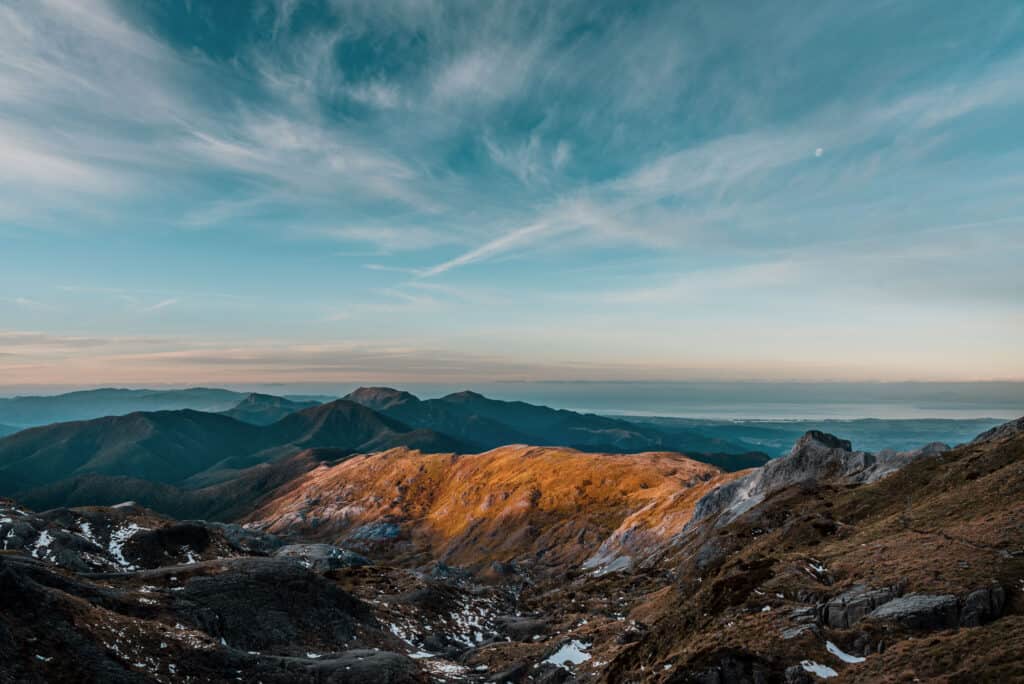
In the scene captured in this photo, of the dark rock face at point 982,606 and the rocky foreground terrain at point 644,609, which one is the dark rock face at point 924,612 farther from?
the dark rock face at point 982,606

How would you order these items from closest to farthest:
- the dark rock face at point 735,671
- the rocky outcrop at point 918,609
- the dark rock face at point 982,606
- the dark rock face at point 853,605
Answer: the dark rock face at point 735,671 < the dark rock face at point 982,606 < the rocky outcrop at point 918,609 < the dark rock face at point 853,605

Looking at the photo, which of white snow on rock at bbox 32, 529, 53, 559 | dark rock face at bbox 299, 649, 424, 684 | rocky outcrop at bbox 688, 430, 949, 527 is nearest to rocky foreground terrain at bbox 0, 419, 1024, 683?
dark rock face at bbox 299, 649, 424, 684

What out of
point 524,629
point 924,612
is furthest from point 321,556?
point 924,612

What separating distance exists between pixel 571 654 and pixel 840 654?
116 ft

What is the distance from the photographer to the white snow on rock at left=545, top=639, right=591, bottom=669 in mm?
57188

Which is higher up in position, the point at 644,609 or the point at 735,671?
the point at 735,671

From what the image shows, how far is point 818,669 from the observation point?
30.4 meters

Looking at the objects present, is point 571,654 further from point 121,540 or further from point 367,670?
point 121,540

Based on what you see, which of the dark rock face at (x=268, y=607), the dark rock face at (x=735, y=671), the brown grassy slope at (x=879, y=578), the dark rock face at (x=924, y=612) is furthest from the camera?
the dark rock face at (x=268, y=607)

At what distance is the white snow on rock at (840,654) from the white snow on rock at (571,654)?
101 feet

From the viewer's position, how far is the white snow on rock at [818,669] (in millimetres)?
29828

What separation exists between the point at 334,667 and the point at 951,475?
254 feet

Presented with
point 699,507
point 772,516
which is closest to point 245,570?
point 772,516

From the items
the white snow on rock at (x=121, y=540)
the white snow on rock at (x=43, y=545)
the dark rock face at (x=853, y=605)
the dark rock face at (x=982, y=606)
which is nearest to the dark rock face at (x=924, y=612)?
the dark rock face at (x=982, y=606)
